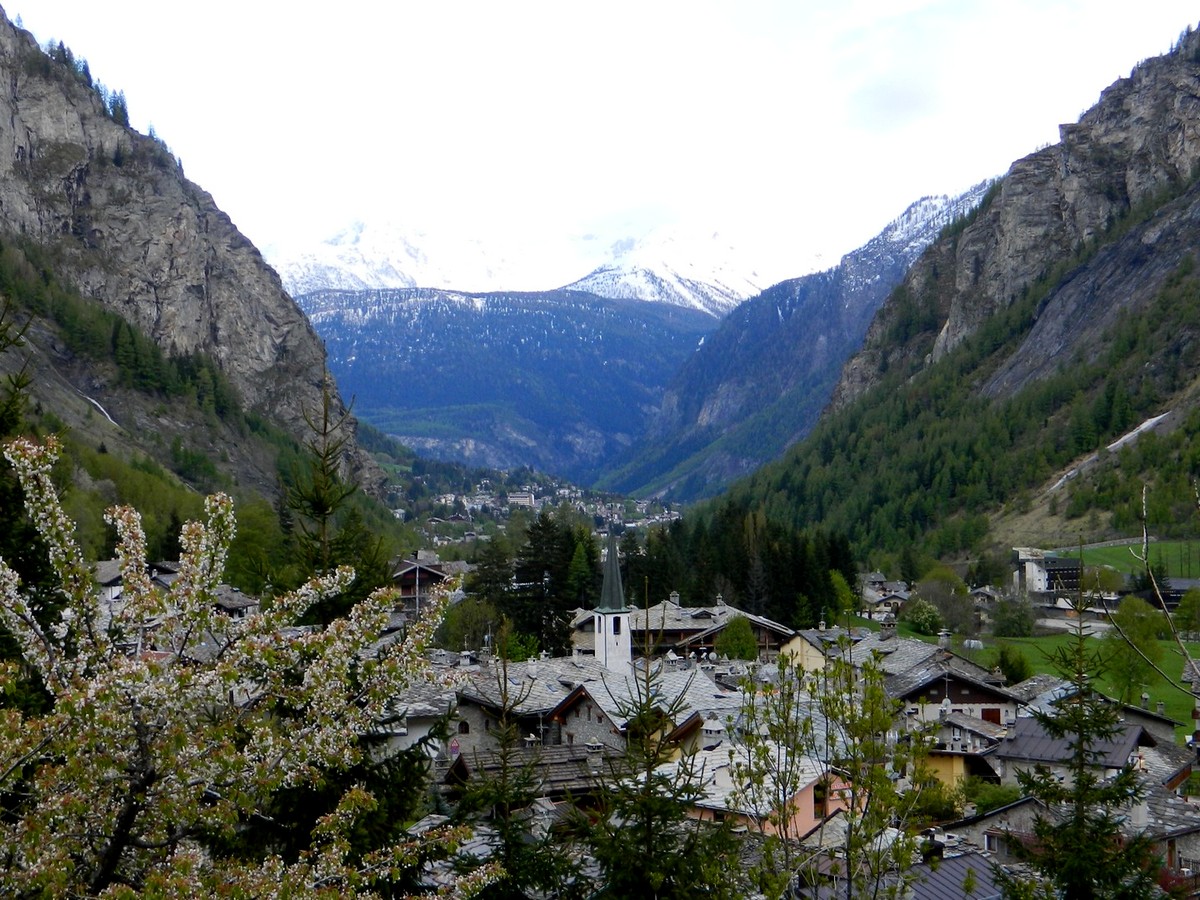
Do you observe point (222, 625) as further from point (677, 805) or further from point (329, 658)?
point (677, 805)

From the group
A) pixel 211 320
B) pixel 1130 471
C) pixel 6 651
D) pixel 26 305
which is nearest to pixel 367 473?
pixel 211 320

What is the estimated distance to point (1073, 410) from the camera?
527ft

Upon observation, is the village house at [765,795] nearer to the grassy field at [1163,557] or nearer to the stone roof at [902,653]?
the stone roof at [902,653]

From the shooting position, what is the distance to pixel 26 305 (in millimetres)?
131125

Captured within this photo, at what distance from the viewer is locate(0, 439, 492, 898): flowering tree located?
806 cm

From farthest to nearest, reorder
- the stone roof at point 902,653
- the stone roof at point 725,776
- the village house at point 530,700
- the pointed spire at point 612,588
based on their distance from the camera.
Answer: the pointed spire at point 612,588
the stone roof at point 902,653
the village house at point 530,700
the stone roof at point 725,776

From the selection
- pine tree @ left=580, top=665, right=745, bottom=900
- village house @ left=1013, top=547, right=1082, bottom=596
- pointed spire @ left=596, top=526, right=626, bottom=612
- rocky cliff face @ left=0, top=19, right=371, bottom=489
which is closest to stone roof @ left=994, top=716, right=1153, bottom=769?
pointed spire @ left=596, top=526, right=626, bottom=612

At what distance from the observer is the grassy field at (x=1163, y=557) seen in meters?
115

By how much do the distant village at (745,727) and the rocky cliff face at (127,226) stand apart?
90178mm

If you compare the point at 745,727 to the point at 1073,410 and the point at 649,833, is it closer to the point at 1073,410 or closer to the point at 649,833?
the point at 649,833

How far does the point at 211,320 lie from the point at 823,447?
306ft

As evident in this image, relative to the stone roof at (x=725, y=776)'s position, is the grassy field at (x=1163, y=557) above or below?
below

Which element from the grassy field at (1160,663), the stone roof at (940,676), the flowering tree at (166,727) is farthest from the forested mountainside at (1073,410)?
the flowering tree at (166,727)

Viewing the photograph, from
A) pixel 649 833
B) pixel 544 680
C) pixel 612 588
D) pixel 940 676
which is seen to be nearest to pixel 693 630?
pixel 612 588
